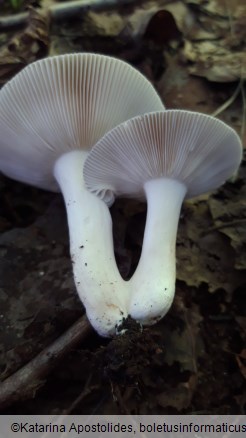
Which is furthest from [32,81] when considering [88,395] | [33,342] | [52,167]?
[88,395]

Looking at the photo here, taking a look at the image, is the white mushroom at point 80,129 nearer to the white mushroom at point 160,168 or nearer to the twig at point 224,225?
the white mushroom at point 160,168

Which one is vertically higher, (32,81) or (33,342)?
(32,81)

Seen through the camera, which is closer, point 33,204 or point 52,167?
point 52,167

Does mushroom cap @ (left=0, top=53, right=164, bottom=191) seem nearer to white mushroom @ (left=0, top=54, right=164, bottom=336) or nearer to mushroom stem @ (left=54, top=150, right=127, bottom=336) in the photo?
white mushroom @ (left=0, top=54, right=164, bottom=336)

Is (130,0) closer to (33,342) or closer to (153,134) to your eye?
(153,134)

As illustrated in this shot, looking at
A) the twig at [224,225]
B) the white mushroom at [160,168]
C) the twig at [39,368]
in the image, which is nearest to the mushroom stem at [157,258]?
the white mushroom at [160,168]

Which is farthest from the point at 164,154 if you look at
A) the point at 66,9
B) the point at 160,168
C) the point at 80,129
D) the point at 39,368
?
the point at 66,9
